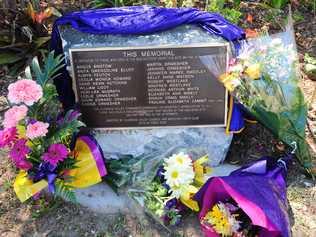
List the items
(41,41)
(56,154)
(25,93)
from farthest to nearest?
(41,41), (56,154), (25,93)

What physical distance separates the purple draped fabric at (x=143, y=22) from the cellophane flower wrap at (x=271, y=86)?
6.2 inches

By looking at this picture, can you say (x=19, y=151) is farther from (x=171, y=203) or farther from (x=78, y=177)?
(x=171, y=203)

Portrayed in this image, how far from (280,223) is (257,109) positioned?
2.87 ft

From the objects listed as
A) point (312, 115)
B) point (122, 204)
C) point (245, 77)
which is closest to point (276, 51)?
point (245, 77)

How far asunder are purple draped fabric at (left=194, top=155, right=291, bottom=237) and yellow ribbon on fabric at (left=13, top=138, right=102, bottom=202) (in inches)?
29.1

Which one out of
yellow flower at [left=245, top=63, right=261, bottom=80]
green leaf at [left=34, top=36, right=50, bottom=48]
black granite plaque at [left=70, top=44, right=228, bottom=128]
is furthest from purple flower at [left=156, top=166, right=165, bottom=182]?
green leaf at [left=34, top=36, right=50, bottom=48]

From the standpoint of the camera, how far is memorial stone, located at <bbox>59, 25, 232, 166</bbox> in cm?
365

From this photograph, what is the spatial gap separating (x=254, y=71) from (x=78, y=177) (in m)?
1.37

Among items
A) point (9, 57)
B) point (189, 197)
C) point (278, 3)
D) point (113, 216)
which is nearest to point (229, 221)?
point (189, 197)

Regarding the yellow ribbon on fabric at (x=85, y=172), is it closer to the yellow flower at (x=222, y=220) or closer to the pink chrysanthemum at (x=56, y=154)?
the pink chrysanthemum at (x=56, y=154)

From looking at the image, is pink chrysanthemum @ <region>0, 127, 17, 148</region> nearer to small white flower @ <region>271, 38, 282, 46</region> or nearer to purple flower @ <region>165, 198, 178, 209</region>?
purple flower @ <region>165, 198, 178, 209</region>

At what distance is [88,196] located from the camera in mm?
3762

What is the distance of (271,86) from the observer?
3.62 m

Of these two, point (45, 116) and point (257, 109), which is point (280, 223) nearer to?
point (257, 109)
